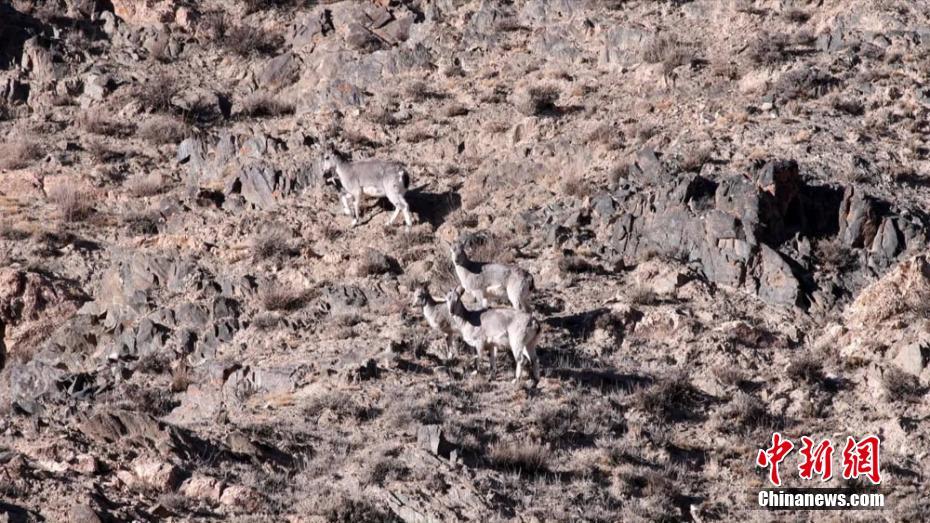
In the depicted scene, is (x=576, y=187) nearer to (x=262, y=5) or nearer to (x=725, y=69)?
(x=725, y=69)

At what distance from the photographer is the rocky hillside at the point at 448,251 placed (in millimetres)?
15172

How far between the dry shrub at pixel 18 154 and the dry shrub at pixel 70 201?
1562mm

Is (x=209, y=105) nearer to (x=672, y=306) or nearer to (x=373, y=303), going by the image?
(x=373, y=303)

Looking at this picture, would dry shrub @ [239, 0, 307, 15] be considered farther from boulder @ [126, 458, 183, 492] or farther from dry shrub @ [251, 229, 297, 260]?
boulder @ [126, 458, 183, 492]

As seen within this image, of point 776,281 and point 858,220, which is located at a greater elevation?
point 858,220

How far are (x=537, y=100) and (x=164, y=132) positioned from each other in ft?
28.5

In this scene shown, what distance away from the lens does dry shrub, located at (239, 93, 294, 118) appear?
29062mm

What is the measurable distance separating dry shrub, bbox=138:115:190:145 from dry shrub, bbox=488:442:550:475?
50.9ft

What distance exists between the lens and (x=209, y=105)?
29719 mm

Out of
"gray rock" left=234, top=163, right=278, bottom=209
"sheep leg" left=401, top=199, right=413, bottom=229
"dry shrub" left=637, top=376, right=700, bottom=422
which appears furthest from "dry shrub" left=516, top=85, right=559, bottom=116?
"dry shrub" left=637, top=376, right=700, bottom=422

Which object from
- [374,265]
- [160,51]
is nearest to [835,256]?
[374,265]

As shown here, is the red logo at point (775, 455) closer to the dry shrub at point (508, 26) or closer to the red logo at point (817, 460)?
the red logo at point (817, 460)

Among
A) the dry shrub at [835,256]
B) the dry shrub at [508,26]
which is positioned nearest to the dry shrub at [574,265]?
the dry shrub at [835,256]

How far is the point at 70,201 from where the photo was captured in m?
25.5
